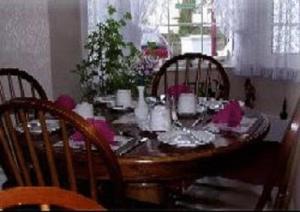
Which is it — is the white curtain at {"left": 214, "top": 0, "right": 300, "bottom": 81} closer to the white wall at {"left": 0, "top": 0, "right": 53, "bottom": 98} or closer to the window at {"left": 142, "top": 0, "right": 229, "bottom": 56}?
the window at {"left": 142, "top": 0, "right": 229, "bottom": 56}

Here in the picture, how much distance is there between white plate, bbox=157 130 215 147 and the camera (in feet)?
5.70

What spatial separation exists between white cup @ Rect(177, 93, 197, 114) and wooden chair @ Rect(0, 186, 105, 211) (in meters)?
1.22

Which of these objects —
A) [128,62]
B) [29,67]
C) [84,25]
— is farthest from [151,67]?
[29,67]

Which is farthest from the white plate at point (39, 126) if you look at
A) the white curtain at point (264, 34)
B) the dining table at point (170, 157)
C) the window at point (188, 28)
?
the white curtain at point (264, 34)

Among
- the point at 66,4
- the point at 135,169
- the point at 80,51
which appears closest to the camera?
the point at 135,169

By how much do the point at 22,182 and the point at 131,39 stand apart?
228cm

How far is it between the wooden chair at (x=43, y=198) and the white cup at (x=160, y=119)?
2.92ft

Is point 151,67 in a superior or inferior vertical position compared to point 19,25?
inferior

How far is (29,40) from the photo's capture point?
2.95 meters

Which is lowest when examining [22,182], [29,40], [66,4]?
[22,182]

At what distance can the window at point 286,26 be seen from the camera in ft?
11.9

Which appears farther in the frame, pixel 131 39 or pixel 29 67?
pixel 131 39

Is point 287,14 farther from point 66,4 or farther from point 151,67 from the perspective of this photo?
point 66,4

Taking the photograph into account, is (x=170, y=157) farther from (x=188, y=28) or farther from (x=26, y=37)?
(x=188, y=28)
